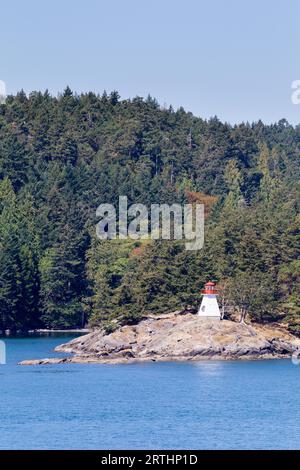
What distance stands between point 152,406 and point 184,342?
60.8ft

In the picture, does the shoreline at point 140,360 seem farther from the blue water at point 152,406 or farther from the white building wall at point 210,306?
the white building wall at point 210,306

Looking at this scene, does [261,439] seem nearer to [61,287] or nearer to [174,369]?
[174,369]

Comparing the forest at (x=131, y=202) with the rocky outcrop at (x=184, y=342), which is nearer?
the rocky outcrop at (x=184, y=342)

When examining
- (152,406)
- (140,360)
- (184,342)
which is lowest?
(152,406)

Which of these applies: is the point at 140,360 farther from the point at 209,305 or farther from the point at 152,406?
the point at 152,406

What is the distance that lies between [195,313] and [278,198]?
4590 cm

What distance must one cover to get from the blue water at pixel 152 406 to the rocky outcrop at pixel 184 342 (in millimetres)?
1636

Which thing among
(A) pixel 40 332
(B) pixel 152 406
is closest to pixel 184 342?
(B) pixel 152 406

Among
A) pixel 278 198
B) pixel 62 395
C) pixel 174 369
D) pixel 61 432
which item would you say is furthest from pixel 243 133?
pixel 61 432

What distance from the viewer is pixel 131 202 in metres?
139

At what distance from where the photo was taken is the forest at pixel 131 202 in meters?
97.3

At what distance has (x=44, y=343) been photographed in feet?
341

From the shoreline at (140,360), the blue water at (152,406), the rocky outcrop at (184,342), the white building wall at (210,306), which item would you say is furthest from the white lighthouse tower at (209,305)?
the blue water at (152,406)

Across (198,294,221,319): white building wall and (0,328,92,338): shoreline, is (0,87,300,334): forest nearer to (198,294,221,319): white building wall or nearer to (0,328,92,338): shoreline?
(0,328,92,338): shoreline
